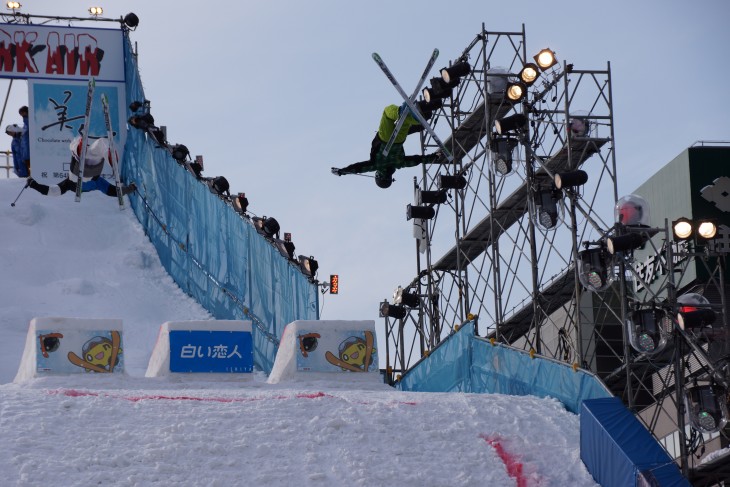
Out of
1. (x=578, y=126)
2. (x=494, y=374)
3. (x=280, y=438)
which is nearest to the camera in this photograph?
(x=280, y=438)

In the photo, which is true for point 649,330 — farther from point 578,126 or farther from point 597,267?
point 578,126

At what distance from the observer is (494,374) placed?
16.1 meters

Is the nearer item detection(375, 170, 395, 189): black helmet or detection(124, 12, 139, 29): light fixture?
detection(375, 170, 395, 189): black helmet

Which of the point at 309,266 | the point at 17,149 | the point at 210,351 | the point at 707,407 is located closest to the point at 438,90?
the point at 309,266

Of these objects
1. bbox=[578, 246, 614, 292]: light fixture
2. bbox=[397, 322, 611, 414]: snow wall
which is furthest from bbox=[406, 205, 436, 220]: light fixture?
bbox=[578, 246, 614, 292]: light fixture

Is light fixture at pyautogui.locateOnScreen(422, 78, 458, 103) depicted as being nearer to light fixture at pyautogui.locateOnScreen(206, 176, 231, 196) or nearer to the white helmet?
light fixture at pyautogui.locateOnScreen(206, 176, 231, 196)

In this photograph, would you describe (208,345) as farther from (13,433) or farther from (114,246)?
(114,246)

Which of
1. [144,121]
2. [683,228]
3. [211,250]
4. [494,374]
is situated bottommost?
[494,374]

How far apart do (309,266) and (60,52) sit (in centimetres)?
1407

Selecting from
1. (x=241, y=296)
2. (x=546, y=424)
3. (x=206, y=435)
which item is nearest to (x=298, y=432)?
(x=206, y=435)

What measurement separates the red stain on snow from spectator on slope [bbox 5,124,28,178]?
21537mm

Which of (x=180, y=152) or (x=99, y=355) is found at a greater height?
(x=180, y=152)

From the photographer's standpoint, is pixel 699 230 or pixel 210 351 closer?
pixel 699 230

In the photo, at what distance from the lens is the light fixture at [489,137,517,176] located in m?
17.8
